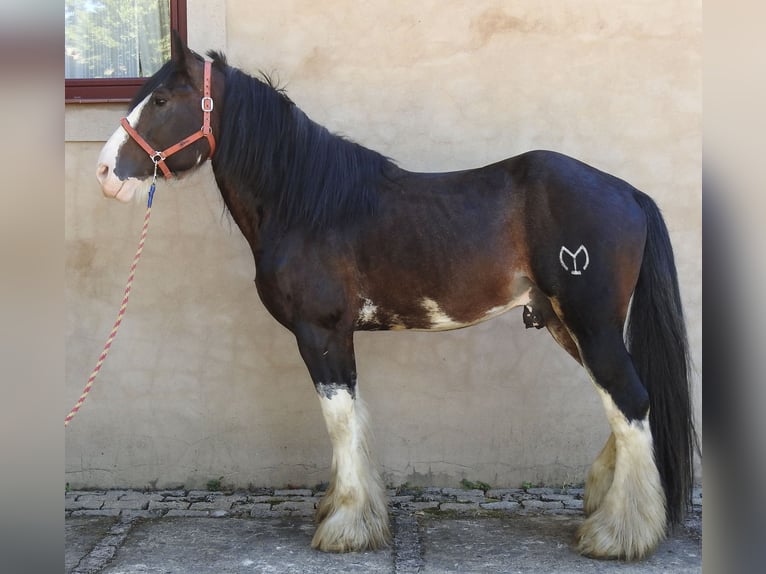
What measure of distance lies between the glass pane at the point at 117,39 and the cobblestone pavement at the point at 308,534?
259 cm

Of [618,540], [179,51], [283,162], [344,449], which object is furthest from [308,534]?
[179,51]

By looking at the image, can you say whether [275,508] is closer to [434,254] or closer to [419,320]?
[419,320]

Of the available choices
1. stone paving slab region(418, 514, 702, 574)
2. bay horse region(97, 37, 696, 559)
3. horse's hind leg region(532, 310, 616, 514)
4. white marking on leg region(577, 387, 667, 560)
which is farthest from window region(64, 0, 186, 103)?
white marking on leg region(577, 387, 667, 560)

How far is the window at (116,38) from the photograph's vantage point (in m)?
4.28

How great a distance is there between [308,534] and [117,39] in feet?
10.5

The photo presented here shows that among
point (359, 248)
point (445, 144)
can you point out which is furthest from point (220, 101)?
point (445, 144)

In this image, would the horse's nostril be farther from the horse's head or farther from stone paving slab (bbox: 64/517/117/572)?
stone paving slab (bbox: 64/517/117/572)

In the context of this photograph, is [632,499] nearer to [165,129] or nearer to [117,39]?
[165,129]

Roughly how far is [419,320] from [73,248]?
2270 mm

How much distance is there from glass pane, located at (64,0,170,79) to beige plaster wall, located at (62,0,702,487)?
396mm

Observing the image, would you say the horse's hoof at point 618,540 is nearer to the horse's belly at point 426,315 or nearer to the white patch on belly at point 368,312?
the horse's belly at point 426,315

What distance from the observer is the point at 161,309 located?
13.5 feet

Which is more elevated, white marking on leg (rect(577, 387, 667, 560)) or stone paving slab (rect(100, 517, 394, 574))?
white marking on leg (rect(577, 387, 667, 560))

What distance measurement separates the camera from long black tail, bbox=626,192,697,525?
3.03 meters
